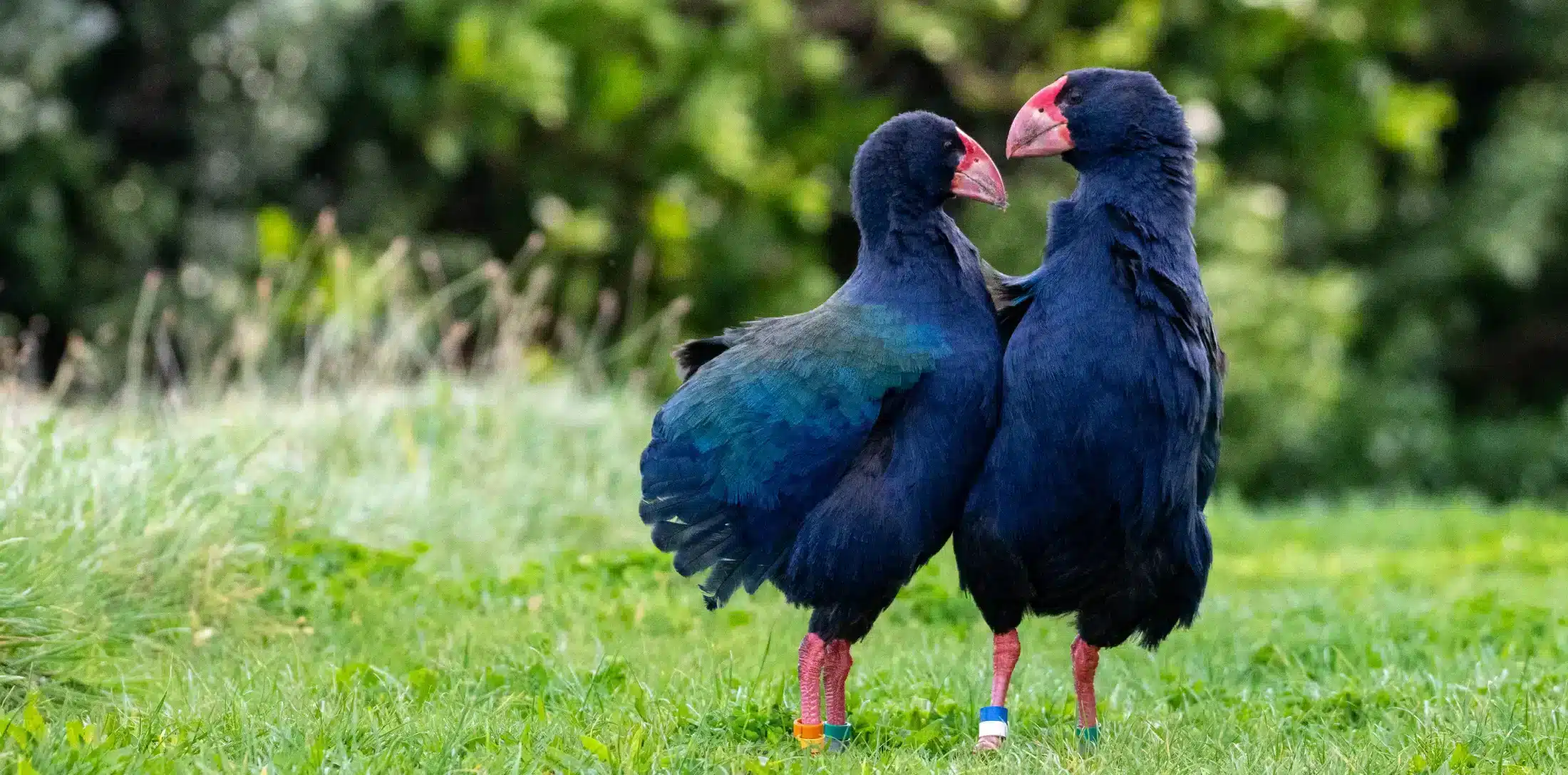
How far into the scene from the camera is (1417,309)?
591 inches

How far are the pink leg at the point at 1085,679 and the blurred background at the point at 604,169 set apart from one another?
530 centimetres

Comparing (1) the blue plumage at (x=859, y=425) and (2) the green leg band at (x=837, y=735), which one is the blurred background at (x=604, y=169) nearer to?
(1) the blue plumage at (x=859, y=425)

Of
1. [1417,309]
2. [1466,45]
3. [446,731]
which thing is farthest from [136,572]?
[1466,45]

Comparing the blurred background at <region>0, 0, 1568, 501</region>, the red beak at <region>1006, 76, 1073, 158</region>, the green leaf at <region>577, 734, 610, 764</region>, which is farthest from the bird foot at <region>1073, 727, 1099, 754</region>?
the blurred background at <region>0, 0, 1568, 501</region>

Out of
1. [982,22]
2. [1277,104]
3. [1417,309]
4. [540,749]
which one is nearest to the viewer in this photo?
[540,749]

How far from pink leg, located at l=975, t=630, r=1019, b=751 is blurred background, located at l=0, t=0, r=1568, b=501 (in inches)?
207

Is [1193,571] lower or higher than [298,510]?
higher

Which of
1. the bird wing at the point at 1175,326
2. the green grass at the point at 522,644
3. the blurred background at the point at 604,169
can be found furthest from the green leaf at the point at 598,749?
the blurred background at the point at 604,169

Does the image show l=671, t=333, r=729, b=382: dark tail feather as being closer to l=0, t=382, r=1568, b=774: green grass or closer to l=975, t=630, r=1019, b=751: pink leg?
l=0, t=382, r=1568, b=774: green grass

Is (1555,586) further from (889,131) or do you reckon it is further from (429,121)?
(429,121)

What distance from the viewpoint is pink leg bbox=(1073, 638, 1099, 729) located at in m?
3.99

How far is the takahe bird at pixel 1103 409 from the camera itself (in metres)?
3.73

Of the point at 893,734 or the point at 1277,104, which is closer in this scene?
the point at 893,734

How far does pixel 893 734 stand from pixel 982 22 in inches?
380
